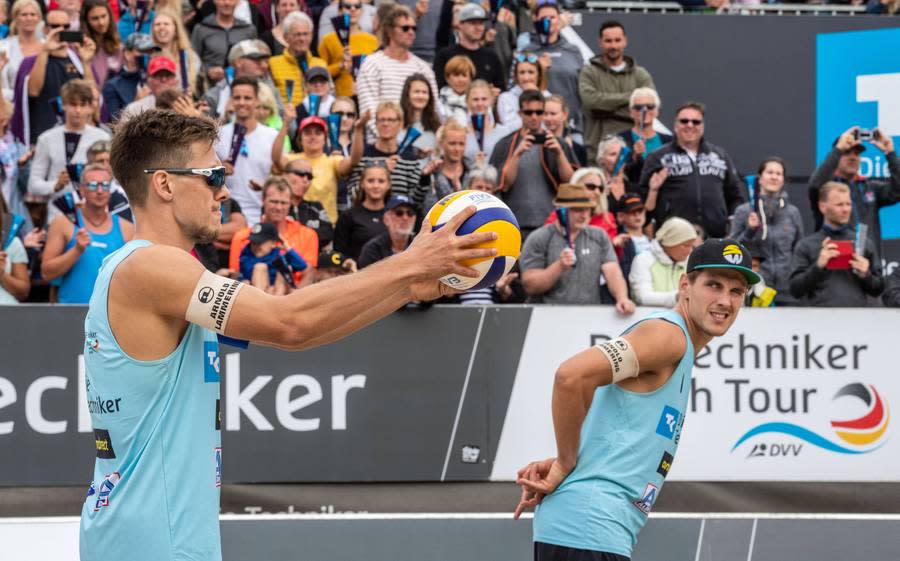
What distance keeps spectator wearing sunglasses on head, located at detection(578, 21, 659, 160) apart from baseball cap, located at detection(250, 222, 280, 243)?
4.65 m

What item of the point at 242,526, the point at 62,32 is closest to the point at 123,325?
the point at 242,526

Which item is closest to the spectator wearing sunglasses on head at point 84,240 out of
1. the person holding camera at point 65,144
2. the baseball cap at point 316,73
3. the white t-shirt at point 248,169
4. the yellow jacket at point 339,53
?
the person holding camera at point 65,144

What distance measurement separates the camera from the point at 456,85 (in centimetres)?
1209

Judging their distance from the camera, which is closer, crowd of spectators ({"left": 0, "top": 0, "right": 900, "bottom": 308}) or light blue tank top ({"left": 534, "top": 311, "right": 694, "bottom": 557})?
light blue tank top ({"left": 534, "top": 311, "right": 694, "bottom": 557})

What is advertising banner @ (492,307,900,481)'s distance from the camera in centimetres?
895

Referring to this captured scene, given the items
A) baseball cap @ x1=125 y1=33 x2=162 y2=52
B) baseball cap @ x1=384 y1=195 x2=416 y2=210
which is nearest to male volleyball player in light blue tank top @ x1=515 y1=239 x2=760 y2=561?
baseball cap @ x1=384 y1=195 x2=416 y2=210

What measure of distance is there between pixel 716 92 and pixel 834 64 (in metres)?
1.42

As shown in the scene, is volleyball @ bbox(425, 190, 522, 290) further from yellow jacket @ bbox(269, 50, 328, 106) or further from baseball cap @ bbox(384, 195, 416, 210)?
yellow jacket @ bbox(269, 50, 328, 106)

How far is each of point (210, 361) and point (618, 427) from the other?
1854mm

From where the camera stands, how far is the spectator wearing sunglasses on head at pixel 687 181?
11445 mm

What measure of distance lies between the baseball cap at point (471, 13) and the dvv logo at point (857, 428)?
5501 millimetres

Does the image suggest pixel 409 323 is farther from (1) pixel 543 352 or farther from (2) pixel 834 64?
(2) pixel 834 64

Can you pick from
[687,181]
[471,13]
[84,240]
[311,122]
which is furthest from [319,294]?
[471,13]

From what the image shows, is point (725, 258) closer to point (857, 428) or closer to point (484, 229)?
point (484, 229)
